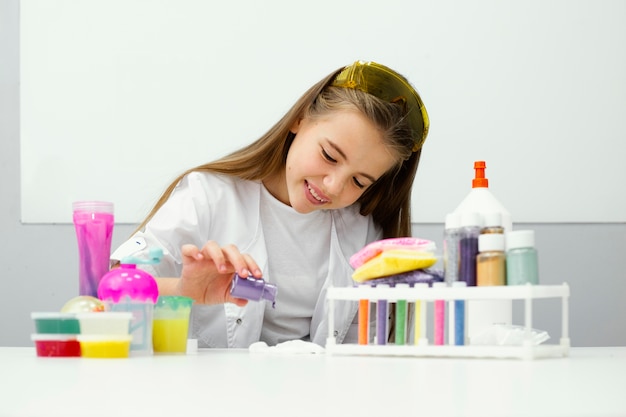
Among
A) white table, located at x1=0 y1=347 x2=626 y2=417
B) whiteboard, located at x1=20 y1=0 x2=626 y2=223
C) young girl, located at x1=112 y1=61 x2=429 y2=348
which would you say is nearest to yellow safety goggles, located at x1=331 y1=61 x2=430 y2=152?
young girl, located at x1=112 y1=61 x2=429 y2=348

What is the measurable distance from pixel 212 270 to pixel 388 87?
446mm

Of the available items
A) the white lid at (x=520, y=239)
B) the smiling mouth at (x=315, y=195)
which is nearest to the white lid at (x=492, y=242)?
the white lid at (x=520, y=239)

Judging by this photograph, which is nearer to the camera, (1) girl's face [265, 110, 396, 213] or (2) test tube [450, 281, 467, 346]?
(2) test tube [450, 281, 467, 346]

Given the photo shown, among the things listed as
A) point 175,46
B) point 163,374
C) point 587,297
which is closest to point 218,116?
point 175,46

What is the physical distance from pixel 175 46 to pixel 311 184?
40.5 inches

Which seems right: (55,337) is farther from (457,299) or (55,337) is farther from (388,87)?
(388,87)

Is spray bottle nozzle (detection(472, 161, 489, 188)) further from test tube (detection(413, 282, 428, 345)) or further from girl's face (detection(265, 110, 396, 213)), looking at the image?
girl's face (detection(265, 110, 396, 213))

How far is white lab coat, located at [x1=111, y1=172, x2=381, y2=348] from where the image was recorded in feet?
4.52

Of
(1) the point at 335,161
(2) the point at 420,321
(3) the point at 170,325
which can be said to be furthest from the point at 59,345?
(1) the point at 335,161

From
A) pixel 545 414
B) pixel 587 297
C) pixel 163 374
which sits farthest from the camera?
pixel 587 297

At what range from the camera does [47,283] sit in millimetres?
2189

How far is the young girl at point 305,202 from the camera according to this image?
131 cm

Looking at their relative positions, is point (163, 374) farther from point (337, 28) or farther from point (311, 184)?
point (337, 28)

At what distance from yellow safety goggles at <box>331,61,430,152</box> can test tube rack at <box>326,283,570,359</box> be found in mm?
530
